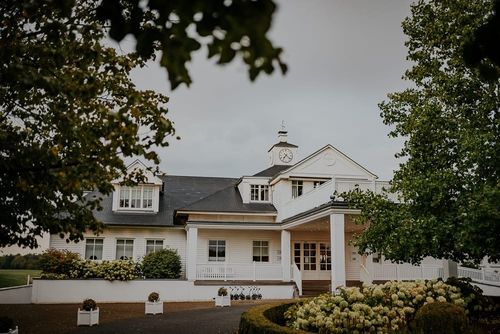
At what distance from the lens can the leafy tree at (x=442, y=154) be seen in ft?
37.2

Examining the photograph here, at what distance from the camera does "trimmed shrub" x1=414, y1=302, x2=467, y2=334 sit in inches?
350

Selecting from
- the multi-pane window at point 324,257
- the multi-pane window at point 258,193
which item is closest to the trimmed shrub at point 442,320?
the multi-pane window at point 324,257

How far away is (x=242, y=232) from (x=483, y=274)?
1279cm

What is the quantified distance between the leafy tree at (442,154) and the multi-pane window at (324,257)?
14.8m

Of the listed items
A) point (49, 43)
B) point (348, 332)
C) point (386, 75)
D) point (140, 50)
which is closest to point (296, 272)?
point (386, 75)

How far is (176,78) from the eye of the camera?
2.48 metres

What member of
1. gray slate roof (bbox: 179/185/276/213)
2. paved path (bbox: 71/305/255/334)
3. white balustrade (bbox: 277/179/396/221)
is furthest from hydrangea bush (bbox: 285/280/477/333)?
gray slate roof (bbox: 179/185/276/213)

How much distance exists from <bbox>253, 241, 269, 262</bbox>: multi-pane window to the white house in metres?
0.06

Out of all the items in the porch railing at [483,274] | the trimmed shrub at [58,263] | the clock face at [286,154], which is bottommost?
the porch railing at [483,274]

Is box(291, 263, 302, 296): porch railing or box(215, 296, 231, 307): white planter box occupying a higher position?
box(291, 263, 302, 296): porch railing

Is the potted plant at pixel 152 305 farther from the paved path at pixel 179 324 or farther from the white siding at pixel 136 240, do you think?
the white siding at pixel 136 240

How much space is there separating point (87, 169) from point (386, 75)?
13764mm

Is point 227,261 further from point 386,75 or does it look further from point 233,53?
point 233,53

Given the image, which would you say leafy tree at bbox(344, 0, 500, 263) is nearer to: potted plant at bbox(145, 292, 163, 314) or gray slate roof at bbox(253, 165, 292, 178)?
potted plant at bbox(145, 292, 163, 314)
